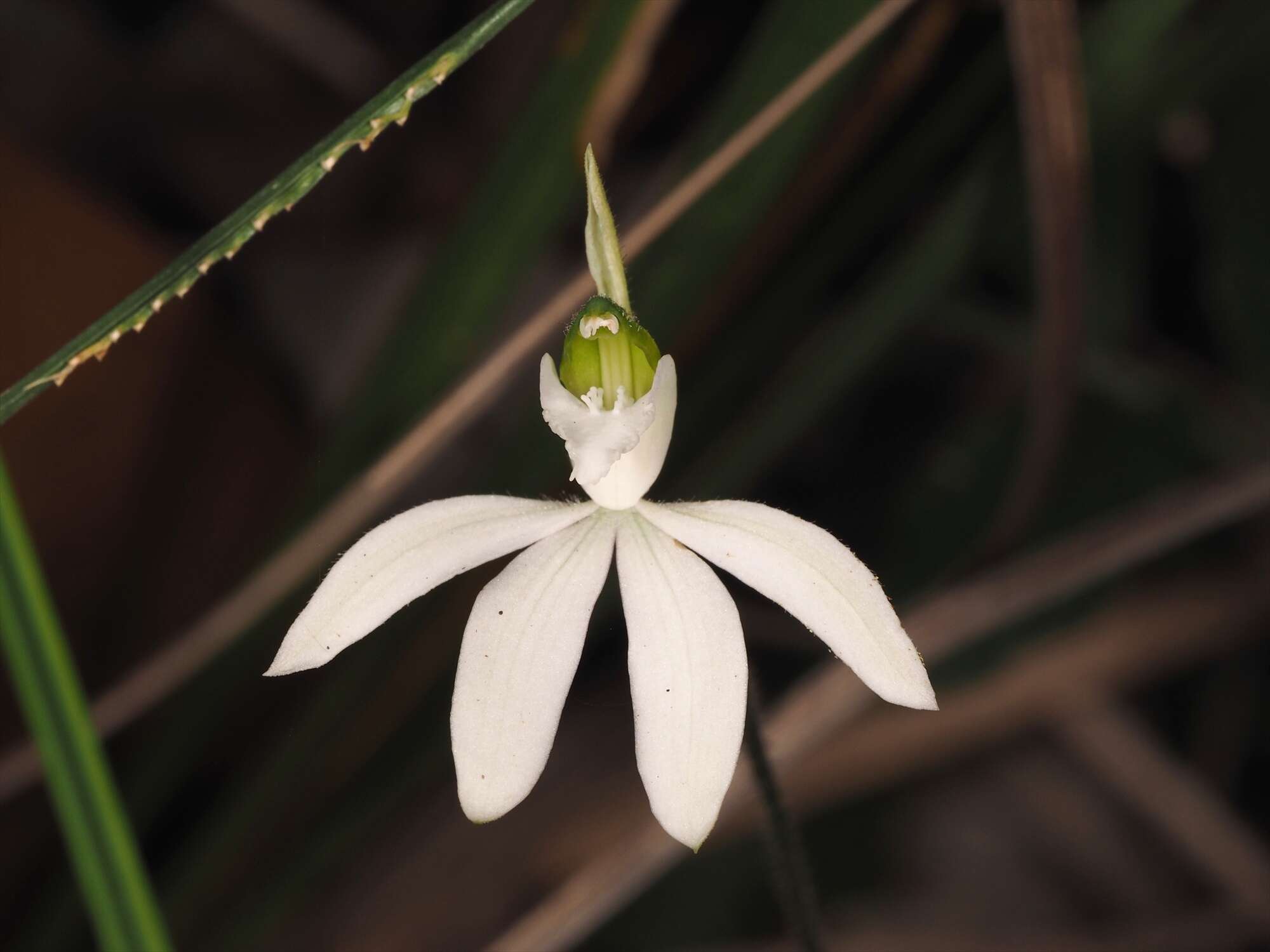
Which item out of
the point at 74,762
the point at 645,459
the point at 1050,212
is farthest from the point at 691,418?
the point at 74,762

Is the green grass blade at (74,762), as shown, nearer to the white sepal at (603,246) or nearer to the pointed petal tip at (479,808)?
the pointed petal tip at (479,808)

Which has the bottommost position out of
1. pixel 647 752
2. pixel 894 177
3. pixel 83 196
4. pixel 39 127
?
pixel 647 752

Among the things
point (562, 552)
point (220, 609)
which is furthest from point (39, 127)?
point (562, 552)

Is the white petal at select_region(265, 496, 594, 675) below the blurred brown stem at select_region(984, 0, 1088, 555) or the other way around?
below

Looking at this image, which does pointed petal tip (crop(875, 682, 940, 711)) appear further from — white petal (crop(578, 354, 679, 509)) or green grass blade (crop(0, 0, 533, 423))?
green grass blade (crop(0, 0, 533, 423))

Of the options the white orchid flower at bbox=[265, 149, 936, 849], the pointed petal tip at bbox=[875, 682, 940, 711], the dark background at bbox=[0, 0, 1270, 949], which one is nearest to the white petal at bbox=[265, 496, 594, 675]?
the white orchid flower at bbox=[265, 149, 936, 849]

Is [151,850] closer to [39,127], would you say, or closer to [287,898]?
[287,898]
